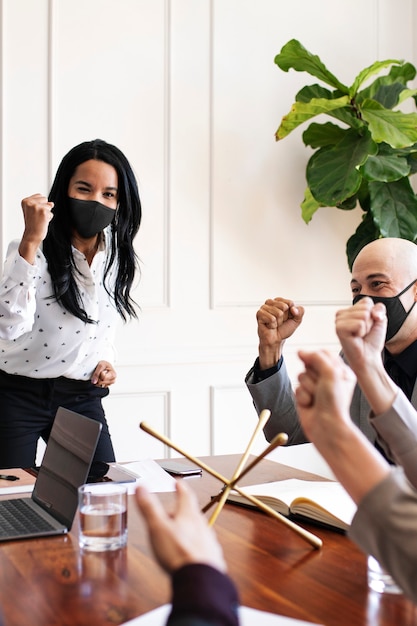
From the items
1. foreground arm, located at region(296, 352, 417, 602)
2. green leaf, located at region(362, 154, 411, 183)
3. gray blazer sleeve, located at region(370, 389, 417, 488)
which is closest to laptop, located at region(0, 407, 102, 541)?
gray blazer sleeve, located at region(370, 389, 417, 488)

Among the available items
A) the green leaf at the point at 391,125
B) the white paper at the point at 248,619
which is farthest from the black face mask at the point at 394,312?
the green leaf at the point at 391,125

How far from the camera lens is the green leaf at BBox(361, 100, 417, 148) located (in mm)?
3600

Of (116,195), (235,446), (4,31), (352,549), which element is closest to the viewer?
(352,549)

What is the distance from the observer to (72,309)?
100 inches

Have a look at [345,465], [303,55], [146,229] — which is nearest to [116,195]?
[146,229]

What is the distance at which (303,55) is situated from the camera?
3.77 m

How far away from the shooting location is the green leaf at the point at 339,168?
3.65 m

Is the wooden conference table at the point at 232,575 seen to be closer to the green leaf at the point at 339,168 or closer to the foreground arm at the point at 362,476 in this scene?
the foreground arm at the point at 362,476

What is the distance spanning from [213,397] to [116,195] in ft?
5.12

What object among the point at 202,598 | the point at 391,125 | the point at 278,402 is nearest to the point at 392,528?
the point at 202,598

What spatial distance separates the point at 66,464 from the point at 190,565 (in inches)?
35.0

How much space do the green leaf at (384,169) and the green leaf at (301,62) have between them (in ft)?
1.21

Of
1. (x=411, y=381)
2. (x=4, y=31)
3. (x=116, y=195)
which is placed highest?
(x=4, y=31)

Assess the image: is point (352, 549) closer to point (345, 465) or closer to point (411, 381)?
point (345, 465)
